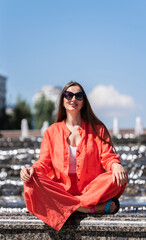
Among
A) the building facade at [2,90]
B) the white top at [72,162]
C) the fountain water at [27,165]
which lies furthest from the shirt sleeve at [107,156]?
the building facade at [2,90]

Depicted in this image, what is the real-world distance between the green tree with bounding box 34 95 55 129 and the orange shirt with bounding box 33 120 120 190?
50.0 m

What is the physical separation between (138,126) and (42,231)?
2130 cm

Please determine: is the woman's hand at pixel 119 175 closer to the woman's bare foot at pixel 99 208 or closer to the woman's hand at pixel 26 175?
the woman's bare foot at pixel 99 208

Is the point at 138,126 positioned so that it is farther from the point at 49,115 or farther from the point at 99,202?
the point at 49,115

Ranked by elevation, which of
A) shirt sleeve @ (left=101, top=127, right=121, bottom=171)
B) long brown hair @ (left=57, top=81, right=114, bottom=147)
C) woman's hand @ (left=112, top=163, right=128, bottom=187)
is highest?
long brown hair @ (left=57, top=81, right=114, bottom=147)

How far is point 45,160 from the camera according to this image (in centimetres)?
300

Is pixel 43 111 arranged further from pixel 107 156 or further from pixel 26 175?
pixel 26 175

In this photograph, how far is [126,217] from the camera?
108 inches

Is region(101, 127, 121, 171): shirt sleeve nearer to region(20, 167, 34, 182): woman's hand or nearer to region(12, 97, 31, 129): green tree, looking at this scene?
region(20, 167, 34, 182): woman's hand

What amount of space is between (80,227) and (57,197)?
10.6 inches

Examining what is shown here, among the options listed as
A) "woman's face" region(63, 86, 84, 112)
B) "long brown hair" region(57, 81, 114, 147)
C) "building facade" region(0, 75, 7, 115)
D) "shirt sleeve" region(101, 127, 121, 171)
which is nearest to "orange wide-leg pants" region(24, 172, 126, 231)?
"shirt sleeve" region(101, 127, 121, 171)

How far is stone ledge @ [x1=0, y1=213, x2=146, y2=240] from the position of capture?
8.79 ft

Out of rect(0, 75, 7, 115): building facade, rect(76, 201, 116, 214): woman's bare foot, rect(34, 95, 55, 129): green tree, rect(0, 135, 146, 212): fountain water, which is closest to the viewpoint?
rect(76, 201, 116, 214): woman's bare foot

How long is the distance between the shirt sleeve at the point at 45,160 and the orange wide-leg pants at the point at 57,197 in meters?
0.15
